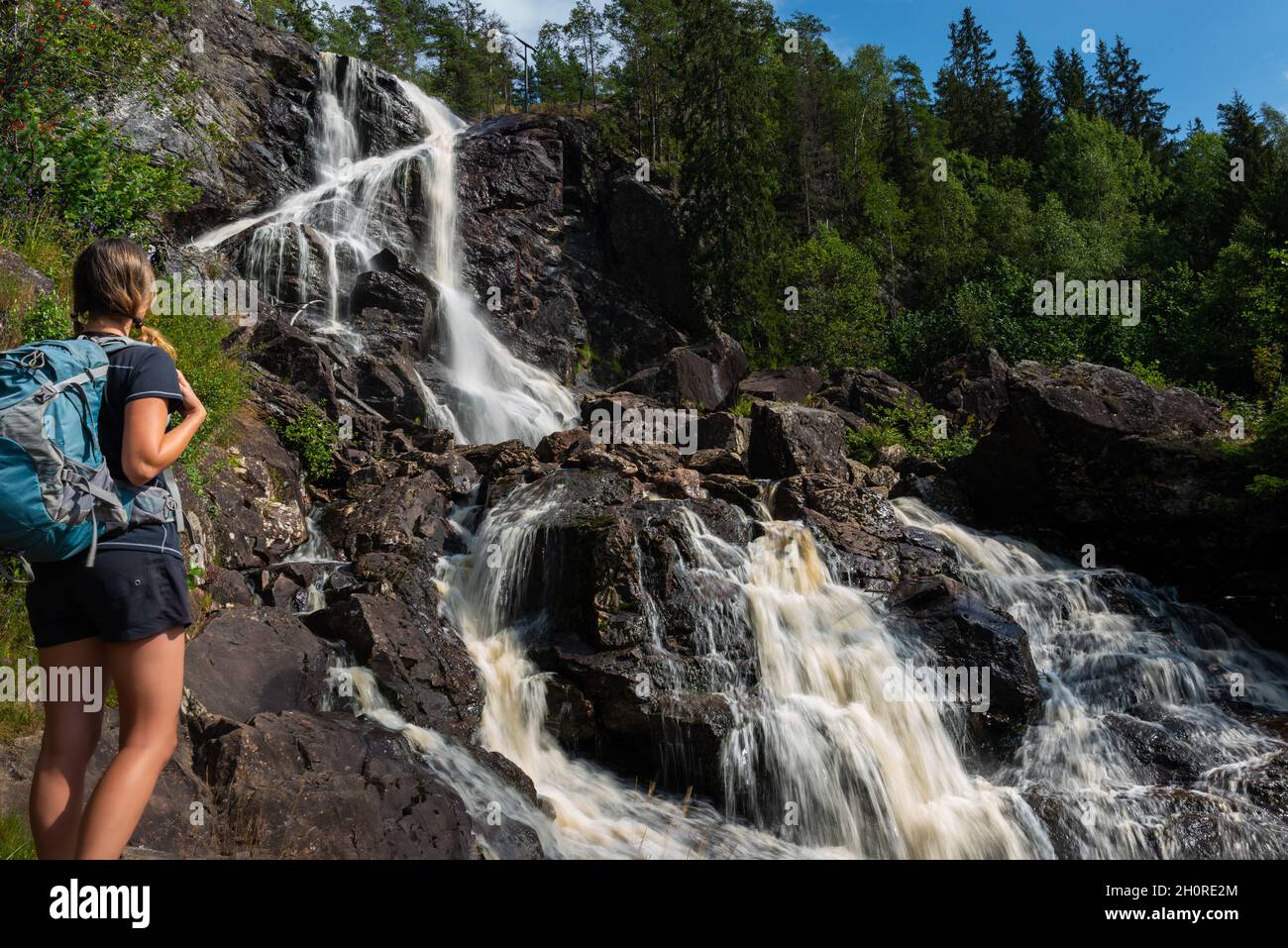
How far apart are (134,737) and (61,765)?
15.2 inches

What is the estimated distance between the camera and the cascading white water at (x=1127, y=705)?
8742mm

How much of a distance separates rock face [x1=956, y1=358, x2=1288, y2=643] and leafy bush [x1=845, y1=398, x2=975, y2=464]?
17.2ft

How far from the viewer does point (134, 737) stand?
308cm

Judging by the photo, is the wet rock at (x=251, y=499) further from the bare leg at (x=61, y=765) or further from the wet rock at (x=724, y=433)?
the wet rock at (x=724, y=433)

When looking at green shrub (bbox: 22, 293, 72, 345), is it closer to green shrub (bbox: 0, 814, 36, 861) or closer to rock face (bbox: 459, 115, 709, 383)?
green shrub (bbox: 0, 814, 36, 861)

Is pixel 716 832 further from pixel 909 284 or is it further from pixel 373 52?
pixel 373 52

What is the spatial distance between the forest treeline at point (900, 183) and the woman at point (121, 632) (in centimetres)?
2251

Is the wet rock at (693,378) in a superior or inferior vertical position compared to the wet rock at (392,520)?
superior

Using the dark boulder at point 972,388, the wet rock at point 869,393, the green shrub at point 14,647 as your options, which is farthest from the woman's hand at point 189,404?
the dark boulder at point 972,388

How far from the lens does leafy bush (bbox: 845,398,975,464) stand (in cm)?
2283

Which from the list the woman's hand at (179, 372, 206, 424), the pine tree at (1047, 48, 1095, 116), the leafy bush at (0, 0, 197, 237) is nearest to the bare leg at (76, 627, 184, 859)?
the woman's hand at (179, 372, 206, 424)

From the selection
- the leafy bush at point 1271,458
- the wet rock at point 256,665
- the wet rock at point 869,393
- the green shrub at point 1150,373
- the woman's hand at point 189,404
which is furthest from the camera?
the wet rock at point 869,393

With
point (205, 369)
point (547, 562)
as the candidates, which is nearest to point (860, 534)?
point (547, 562)

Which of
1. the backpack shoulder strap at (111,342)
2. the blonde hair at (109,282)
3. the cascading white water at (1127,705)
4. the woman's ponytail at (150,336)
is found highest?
the blonde hair at (109,282)
